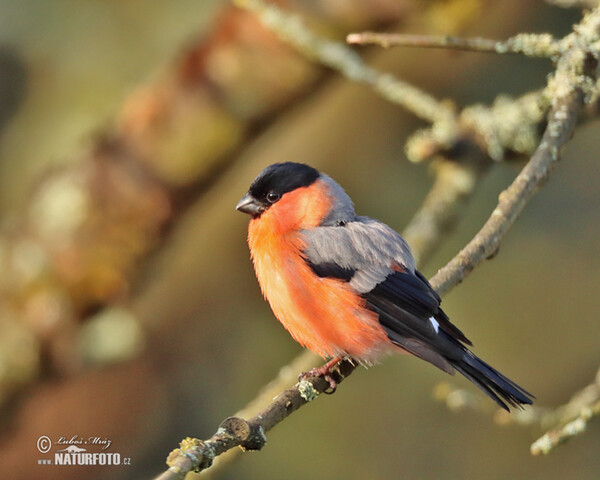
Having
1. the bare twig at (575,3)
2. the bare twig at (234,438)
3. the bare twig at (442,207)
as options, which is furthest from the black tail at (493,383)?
the bare twig at (575,3)

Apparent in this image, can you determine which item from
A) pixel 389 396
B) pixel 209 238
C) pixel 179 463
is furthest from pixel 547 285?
pixel 179 463

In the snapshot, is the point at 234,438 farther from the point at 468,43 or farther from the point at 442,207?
the point at 442,207

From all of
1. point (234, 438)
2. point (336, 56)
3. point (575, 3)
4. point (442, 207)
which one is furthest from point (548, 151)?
point (234, 438)

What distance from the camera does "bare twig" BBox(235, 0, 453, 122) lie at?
329 cm

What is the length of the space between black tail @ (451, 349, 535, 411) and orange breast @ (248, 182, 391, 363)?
29 centimetres

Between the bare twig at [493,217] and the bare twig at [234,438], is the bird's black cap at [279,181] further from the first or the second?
the bare twig at [234,438]

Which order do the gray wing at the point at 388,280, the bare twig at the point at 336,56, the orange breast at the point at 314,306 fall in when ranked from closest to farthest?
the gray wing at the point at 388,280 → the orange breast at the point at 314,306 → the bare twig at the point at 336,56

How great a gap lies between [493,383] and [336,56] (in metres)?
1.61

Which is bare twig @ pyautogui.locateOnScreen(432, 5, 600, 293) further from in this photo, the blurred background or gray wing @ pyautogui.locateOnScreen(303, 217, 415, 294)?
the blurred background

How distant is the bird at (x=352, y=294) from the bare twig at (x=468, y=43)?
65 centimetres

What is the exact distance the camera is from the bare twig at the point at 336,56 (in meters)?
3.29

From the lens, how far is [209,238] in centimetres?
513

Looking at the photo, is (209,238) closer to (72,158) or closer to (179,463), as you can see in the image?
(72,158)

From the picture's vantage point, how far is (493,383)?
7.82 ft
